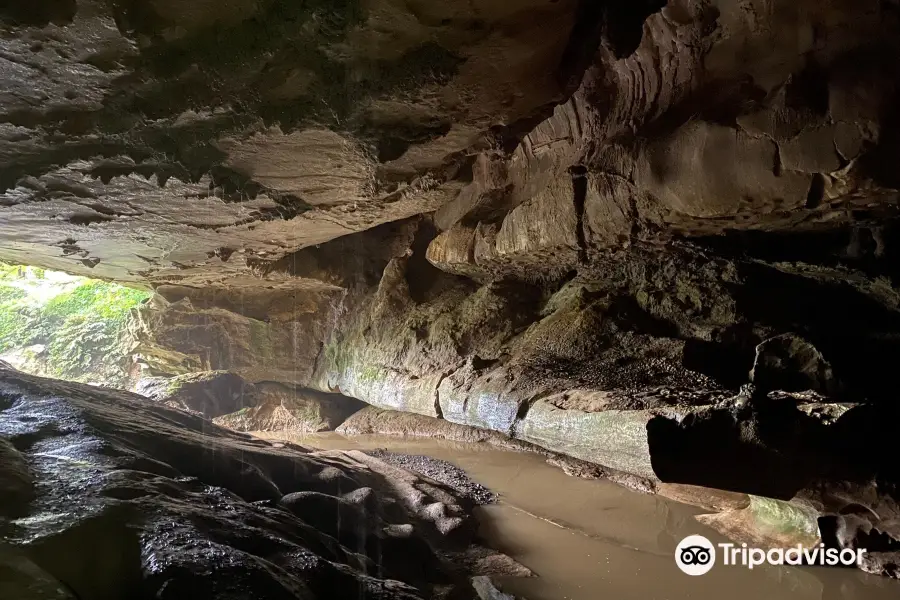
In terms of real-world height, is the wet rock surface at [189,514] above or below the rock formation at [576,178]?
below

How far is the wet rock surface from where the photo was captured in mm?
2055

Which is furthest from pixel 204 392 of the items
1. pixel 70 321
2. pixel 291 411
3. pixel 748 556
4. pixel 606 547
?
pixel 748 556

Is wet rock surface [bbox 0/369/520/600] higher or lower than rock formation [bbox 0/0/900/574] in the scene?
lower

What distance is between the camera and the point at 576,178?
3.52 meters

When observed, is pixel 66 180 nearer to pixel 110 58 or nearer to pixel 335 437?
pixel 110 58

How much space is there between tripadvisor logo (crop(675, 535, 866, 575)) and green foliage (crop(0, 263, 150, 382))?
12958 millimetres

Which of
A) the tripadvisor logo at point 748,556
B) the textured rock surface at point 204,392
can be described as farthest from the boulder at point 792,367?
the textured rock surface at point 204,392

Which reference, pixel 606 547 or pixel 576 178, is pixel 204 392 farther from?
pixel 576 178

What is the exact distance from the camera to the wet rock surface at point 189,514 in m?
2.05

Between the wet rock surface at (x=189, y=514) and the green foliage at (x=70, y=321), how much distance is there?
9.83 meters

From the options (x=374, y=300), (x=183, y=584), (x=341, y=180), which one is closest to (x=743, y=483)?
(x=183, y=584)

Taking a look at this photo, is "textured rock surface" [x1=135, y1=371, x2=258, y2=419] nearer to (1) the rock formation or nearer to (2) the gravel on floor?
(2) the gravel on floor

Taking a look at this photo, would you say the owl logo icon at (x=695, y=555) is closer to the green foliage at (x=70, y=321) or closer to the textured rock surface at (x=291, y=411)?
the textured rock surface at (x=291, y=411)

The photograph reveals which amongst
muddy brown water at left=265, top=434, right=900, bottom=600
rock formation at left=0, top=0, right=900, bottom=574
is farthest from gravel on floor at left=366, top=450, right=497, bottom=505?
rock formation at left=0, top=0, right=900, bottom=574
